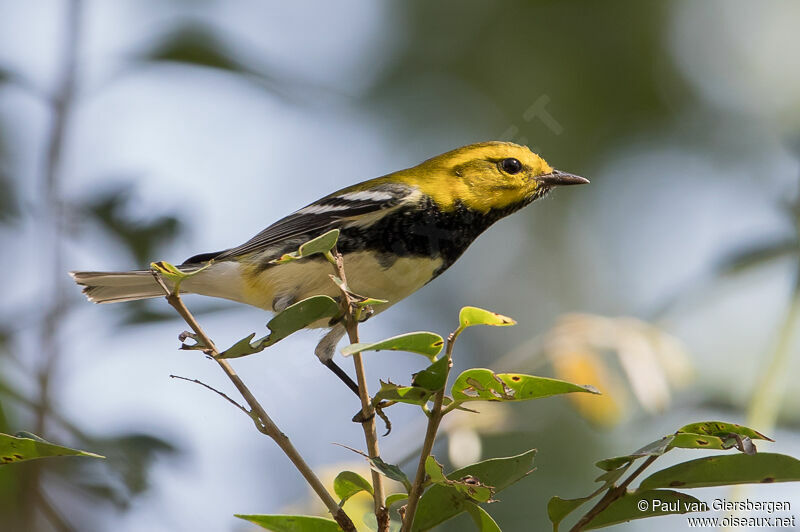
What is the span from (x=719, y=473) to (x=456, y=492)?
0.49 m

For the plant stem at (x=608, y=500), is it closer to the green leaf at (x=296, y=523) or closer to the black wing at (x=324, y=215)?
the green leaf at (x=296, y=523)

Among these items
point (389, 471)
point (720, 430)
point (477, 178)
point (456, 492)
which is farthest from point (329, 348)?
point (720, 430)

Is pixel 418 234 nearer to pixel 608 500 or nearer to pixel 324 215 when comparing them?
pixel 324 215

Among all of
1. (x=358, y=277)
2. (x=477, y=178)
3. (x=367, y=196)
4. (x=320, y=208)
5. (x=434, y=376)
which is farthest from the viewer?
(x=477, y=178)

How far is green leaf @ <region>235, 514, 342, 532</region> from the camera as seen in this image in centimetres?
157

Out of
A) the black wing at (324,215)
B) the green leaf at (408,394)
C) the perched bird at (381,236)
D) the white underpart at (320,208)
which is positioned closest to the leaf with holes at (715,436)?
the green leaf at (408,394)

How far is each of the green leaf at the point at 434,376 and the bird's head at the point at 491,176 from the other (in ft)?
6.72

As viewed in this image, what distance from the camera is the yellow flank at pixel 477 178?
344 centimetres

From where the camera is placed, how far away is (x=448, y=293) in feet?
26.0

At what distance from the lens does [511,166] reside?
361 centimetres

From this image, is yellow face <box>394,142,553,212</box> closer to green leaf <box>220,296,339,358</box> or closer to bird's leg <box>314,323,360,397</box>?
bird's leg <box>314,323,360,397</box>

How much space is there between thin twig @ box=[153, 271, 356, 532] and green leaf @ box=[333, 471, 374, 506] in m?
0.14

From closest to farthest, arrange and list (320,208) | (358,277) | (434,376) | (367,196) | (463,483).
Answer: (434,376)
(463,483)
(358,277)
(367,196)
(320,208)

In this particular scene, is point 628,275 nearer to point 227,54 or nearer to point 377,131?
point 377,131
